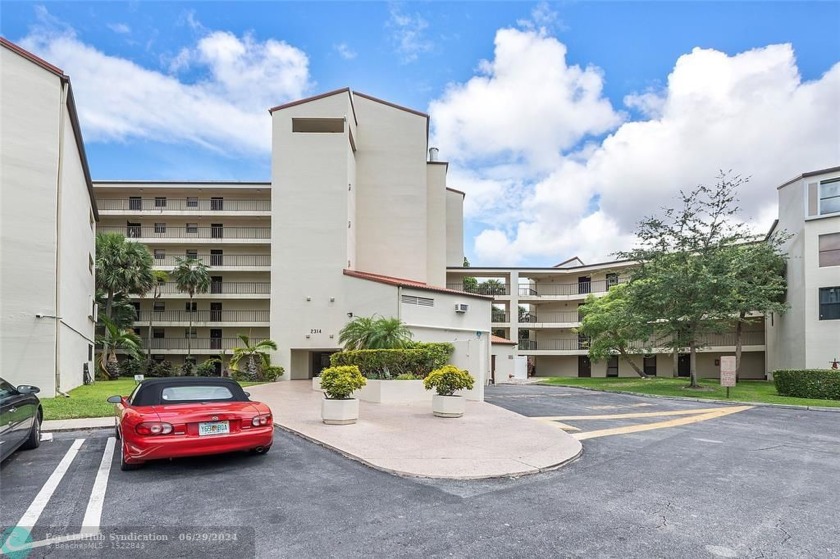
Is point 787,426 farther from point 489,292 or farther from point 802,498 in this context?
point 489,292

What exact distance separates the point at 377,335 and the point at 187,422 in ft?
39.7

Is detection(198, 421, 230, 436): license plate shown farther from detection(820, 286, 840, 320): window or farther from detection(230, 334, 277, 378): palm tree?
detection(820, 286, 840, 320): window

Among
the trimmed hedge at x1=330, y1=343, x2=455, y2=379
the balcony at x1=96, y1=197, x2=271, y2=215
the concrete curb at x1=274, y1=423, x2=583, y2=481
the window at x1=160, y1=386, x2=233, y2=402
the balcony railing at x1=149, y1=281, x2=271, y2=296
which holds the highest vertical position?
the balcony at x1=96, y1=197, x2=271, y2=215

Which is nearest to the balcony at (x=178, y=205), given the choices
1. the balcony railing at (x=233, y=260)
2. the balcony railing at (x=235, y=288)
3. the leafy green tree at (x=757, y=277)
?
the balcony railing at (x=233, y=260)

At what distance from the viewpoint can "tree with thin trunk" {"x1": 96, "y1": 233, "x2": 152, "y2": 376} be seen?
31.9 m

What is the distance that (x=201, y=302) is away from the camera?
38250 mm

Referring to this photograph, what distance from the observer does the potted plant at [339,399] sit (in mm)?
11008

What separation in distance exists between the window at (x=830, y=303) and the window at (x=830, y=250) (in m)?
1.26

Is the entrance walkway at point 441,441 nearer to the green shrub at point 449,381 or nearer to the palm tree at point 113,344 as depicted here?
the green shrub at point 449,381

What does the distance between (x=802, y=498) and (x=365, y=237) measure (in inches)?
1061

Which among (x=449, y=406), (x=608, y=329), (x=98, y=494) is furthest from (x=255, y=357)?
(x=98, y=494)

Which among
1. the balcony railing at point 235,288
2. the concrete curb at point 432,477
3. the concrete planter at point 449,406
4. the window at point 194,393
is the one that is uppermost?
the balcony railing at point 235,288

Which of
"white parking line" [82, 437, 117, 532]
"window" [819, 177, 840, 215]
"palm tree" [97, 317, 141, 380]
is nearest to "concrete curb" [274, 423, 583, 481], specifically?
"white parking line" [82, 437, 117, 532]

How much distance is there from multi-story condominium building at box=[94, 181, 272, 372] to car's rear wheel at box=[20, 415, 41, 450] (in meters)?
28.5
